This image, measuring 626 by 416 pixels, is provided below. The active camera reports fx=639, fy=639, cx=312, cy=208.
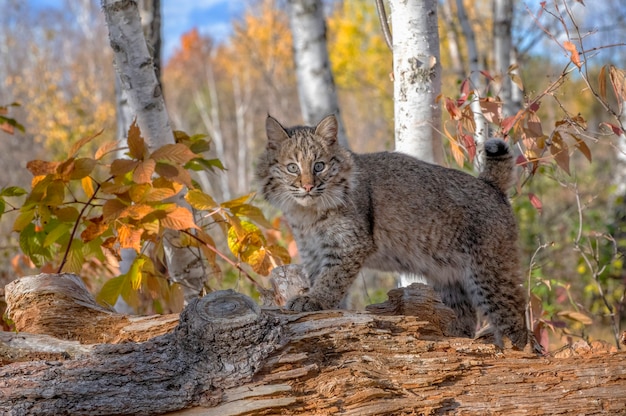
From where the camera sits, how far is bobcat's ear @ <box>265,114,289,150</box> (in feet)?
13.6

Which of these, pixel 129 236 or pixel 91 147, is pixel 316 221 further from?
pixel 91 147

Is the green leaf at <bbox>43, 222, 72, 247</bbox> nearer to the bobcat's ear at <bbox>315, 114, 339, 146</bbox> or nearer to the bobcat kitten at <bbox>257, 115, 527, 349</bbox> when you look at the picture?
the bobcat kitten at <bbox>257, 115, 527, 349</bbox>

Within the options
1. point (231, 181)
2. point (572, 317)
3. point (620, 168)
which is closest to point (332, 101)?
point (572, 317)

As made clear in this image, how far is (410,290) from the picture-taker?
3.43 meters

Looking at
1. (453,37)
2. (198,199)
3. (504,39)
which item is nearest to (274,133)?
(198,199)

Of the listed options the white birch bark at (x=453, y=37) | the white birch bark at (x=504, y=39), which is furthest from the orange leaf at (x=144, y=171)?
the white birch bark at (x=453, y=37)

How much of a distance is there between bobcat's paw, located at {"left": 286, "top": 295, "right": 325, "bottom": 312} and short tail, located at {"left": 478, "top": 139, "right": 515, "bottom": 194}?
1484 mm

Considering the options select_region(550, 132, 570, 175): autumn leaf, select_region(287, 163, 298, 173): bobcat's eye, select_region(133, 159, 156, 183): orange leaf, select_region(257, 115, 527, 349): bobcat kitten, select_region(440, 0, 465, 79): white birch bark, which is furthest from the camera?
select_region(440, 0, 465, 79): white birch bark

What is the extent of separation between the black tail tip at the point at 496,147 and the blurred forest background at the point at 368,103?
0.16 m

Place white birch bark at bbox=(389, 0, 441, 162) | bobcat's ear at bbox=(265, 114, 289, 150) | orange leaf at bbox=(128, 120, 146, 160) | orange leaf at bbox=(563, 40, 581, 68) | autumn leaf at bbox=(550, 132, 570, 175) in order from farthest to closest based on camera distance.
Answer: white birch bark at bbox=(389, 0, 441, 162), bobcat's ear at bbox=(265, 114, 289, 150), autumn leaf at bbox=(550, 132, 570, 175), orange leaf at bbox=(128, 120, 146, 160), orange leaf at bbox=(563, 40, 581, 68)

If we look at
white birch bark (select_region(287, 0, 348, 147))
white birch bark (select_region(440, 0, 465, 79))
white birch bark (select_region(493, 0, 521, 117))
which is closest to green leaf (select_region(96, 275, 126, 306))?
white birch bark (select_region(287, 0, 348, 147))

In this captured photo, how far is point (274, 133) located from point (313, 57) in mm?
2389

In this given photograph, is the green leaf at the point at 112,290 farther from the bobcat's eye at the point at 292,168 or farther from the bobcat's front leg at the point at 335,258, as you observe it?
the bobcat's eye at the point at 292,168

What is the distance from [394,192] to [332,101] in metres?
2.47
